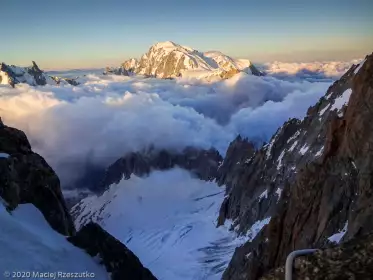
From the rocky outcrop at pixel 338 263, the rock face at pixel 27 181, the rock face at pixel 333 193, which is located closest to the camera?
the rocky outcrop at pixel 338 263

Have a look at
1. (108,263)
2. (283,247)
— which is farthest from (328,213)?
(108,263)

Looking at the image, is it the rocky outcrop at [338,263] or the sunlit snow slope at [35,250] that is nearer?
the rocky outcrop at [338,263]

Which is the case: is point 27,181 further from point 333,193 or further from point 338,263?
point 333,193

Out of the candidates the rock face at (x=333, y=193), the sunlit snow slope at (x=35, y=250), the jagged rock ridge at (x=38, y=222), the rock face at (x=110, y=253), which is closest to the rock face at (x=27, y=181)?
the jagged rock ridge at (x=38, y=222)

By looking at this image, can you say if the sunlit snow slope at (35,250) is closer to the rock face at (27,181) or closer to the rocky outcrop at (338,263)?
the rock face at (27,181)

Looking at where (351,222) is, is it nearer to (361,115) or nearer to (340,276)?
(361,115)

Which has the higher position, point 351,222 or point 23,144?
point 23,144

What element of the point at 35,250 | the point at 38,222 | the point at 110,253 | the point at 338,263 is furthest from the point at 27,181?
the point at 338,263
